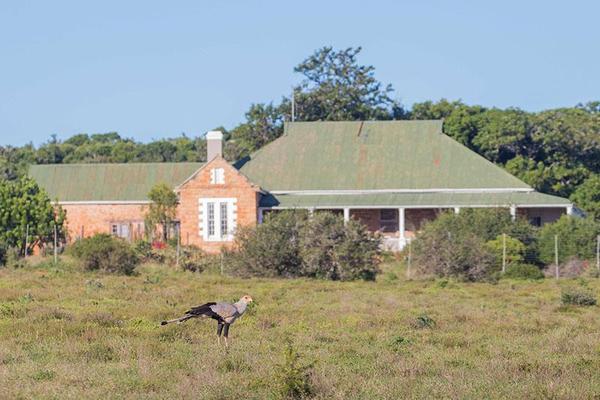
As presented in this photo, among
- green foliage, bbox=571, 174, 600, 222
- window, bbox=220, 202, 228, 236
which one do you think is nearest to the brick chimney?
window, bbox=220, 202, 228, 236

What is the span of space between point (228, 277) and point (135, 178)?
78.5 feet

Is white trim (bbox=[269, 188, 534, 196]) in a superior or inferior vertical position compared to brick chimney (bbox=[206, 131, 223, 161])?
inferior

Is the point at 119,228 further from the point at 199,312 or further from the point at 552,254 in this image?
the point at 199,312

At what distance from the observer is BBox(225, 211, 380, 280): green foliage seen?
126 feet

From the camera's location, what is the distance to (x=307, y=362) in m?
15.9

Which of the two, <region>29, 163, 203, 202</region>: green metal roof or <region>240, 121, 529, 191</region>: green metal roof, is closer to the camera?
<region>240, 121, 529, 191</region>: green metal roof

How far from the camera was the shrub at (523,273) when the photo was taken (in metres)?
39.6

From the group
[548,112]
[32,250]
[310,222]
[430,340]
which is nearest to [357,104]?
[548,112]

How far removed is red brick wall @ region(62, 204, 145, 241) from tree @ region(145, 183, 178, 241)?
2255 mm

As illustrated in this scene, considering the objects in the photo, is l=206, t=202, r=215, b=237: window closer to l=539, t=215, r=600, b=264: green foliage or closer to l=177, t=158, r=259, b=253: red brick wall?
l=177, t=158, r=259, b=253: red brick wall

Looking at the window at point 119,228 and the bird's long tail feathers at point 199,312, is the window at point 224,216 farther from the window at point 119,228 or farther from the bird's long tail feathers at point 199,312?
the bird's long tail feathers at point 199,312

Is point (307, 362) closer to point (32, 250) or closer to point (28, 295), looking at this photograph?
point (28, 295)

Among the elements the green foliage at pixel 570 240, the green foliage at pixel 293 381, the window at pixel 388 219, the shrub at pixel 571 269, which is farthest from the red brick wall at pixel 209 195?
the green foliage at pixel 293 381

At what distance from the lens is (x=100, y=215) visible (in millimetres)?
58906
